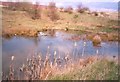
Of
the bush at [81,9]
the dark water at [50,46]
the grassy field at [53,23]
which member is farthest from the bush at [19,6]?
the bush at [81,9]

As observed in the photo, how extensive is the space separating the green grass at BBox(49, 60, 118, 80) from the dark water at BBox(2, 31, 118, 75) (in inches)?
49.4

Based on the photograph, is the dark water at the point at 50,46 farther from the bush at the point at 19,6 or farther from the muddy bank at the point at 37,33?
the bush at the point at 19,6

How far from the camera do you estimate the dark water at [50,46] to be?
27.9 feet

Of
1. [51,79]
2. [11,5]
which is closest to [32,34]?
[11,5]

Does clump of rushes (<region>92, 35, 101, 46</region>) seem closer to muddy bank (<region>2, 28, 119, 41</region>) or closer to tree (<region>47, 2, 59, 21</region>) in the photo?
muddy bank (<region>2, 28, 119, 41</region>)

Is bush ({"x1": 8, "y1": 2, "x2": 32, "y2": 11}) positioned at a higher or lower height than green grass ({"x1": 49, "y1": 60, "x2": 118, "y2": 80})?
higher

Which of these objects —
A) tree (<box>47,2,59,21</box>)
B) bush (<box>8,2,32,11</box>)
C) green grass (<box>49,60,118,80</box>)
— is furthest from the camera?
bush (<box>8,2,32,11</box>)

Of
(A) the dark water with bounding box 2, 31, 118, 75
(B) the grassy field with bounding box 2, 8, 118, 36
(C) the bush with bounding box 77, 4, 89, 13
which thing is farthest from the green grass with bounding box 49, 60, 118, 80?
(C) the bush with bounding box 77, 4, 89, 13

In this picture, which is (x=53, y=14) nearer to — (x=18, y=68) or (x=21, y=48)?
(x=21, y=48)

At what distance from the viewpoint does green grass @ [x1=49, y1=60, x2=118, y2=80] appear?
6.12 meters

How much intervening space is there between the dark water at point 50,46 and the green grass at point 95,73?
4.12ft

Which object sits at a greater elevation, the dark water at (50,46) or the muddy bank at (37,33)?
the muddy bank at (37,33)

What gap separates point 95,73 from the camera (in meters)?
6.34

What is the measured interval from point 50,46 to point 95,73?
11.6 feet
